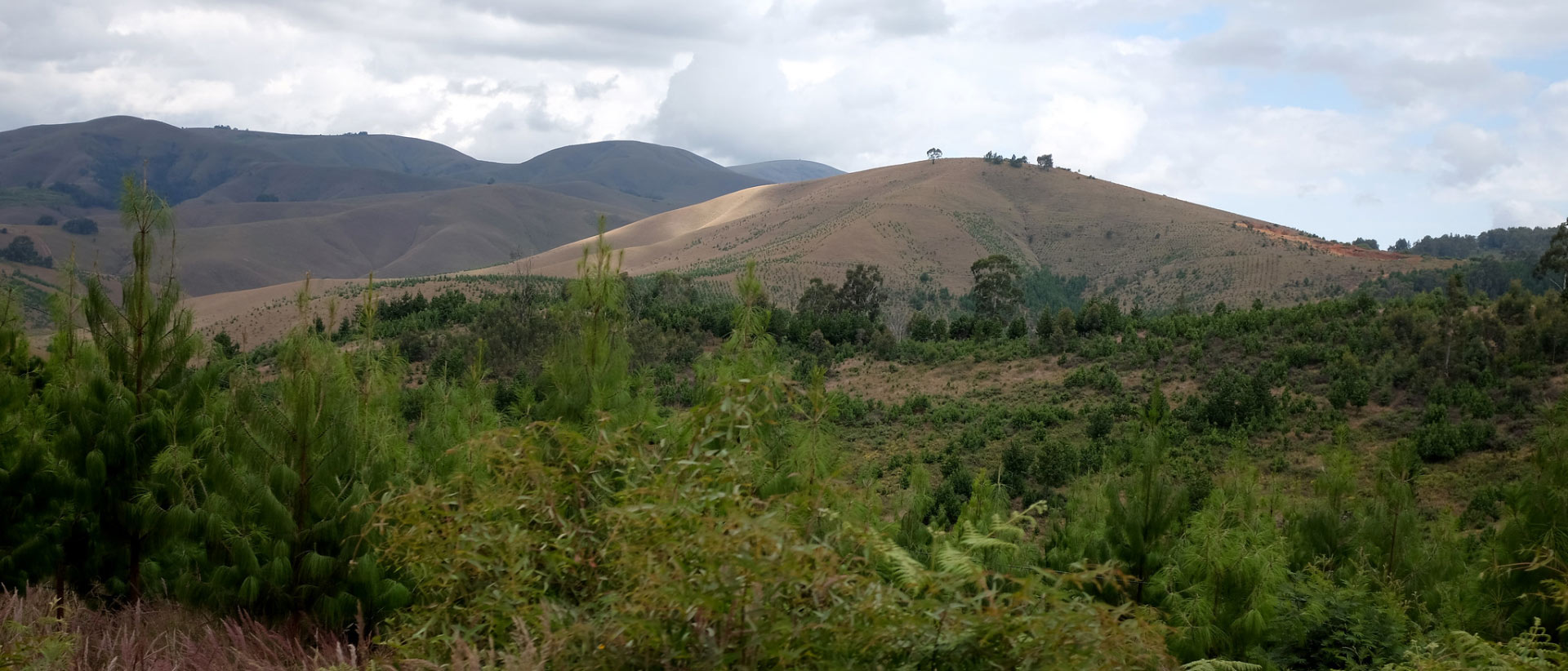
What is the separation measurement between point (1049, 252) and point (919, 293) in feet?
79.8

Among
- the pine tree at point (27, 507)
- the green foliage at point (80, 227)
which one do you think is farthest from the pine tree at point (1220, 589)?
the green foliage at point (80, 227)

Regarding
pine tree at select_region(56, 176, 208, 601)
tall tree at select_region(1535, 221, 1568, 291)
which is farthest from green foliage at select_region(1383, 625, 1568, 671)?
tall tree at select_region(1535, 221, 1568, 291)

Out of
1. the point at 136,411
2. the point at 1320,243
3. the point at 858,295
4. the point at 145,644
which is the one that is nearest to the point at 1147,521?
the point at 145,644

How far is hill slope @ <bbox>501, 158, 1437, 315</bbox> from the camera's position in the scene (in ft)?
235

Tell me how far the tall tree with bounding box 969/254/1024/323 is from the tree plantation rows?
28194 millimetres

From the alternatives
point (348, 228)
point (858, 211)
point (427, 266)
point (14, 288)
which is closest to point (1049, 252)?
point (858, 211)

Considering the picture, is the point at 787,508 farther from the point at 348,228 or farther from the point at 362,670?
the point at 348,228

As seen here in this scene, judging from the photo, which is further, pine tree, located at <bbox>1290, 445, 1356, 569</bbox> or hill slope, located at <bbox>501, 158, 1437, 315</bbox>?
hill slope, located at <bbox>501, 158, 1437, 315</bbox>

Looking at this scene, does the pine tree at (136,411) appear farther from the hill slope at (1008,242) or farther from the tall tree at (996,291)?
the hill slope at (1008,242)

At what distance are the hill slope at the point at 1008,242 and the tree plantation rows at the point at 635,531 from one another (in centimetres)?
5078

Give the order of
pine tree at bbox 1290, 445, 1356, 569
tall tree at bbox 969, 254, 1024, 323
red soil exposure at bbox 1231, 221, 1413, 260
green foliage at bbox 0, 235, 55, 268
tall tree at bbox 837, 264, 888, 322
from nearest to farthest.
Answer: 1. pine tree at bbox 1290, 445, 1356, 569
2. tall tree at bbox 837, 264, 888, 322
3. tall tree at bbox 969, 254, 1024, 323
4. red soil exposure at bbox 1231, 221, 1413, 260
5. green foliage at bbox 0, 235, 55, 268

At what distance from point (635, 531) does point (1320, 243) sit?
3612 inches

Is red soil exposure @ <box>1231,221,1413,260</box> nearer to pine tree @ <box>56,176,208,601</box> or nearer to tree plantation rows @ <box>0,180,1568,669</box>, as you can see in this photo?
tree plantation rows @ <box>0,180,1568,669</box>

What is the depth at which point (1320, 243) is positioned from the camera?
81625 millimetres
